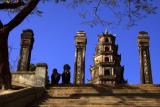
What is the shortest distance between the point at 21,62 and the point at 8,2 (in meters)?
8.04

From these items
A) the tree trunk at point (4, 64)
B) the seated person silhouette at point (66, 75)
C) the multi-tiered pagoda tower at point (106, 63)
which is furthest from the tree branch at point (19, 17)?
the multi-tiered pagoda tower at point (106, 63)

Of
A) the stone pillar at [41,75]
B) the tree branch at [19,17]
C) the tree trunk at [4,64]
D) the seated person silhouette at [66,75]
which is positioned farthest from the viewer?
the seated person silhouette at [66,75]

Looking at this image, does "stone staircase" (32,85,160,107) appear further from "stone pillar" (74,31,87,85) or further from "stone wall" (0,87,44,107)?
"stone pillar" (74,31,87,85)

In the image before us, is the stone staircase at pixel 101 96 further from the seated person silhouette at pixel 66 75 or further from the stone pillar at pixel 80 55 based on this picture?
the stone pillar at pixel 80 55

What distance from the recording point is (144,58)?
22.6 metres

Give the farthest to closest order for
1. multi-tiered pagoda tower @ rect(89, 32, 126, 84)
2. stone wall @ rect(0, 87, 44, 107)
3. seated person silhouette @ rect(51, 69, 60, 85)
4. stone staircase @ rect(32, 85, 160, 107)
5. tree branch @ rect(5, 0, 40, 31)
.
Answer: multi-tiered pagoda tower @ rect(89, 32, 126, 84) < seated person silhouette @ rect(51, 69, 60, 85) < tree branch @ rect(5, 0, 40, 31) < stone staircase @ rect(32, 85, 160, 107) < stone wall @ rect(0, 87, 44, 107)

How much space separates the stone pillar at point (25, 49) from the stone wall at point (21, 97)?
7.10 metres

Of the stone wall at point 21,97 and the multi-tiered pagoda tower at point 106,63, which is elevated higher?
the multi-tiered pagoda tower at point 106,63

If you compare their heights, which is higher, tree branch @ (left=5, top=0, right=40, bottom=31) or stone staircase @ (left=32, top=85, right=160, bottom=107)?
tree branch @ (left=5, top=0, right=40, bottom=31)

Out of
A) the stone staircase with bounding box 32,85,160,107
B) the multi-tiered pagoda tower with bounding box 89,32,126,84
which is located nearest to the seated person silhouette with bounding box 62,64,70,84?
the stone staircase with bounding box 32,85,160,107

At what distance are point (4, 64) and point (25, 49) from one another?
351 inches

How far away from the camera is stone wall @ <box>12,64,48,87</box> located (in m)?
15.5

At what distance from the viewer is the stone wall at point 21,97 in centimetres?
923

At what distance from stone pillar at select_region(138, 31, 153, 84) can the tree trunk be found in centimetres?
1112
